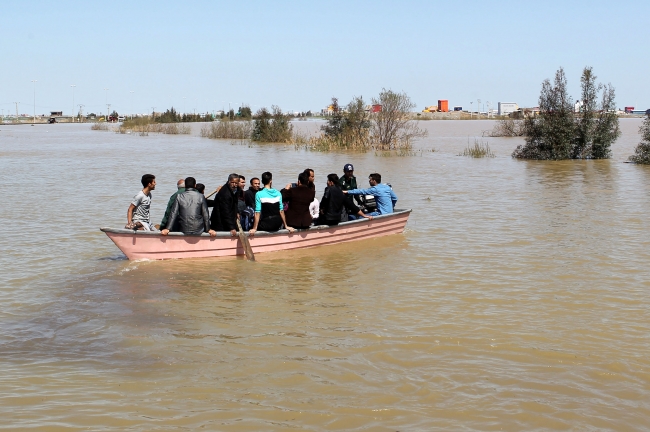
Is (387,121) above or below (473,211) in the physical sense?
above

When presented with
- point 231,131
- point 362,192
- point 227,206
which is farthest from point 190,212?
point 231,131

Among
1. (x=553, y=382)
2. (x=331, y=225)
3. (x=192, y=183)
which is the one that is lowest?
(x=553, y=382)

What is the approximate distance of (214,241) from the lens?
12.4 m

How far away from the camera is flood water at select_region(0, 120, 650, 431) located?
6402 millimetres

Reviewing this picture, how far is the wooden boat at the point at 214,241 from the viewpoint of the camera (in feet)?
39.4

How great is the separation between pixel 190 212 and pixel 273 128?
43.0 meters

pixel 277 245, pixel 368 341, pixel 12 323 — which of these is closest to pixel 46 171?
pixel 277 245

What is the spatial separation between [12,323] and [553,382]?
6.43 m

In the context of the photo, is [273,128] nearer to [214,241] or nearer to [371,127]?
[371,127]

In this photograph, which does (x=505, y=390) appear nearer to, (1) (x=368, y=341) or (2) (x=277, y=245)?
(1) (x=368, y=341)

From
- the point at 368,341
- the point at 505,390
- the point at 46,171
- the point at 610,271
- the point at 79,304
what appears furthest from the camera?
the point at 46,171

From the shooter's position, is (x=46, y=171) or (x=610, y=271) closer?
(x=610, y=271)

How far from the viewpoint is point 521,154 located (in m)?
39.0

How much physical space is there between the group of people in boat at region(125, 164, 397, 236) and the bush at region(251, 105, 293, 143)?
3978 cm
